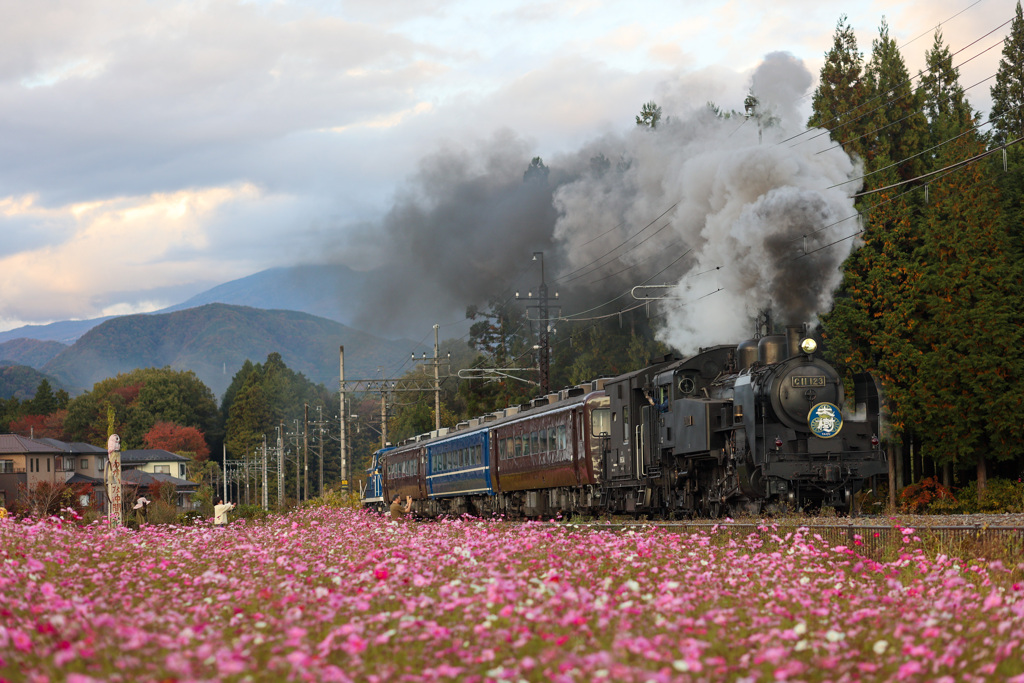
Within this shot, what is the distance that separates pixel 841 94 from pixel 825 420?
29003 mm

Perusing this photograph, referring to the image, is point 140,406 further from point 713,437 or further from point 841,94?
point 713,437

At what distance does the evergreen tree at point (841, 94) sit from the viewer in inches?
1714

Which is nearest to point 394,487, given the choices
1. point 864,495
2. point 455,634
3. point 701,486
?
point 864,495

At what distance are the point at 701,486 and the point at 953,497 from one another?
55.5ft

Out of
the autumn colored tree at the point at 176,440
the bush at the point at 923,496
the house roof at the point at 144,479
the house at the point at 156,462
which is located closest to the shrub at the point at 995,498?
the bush at the point at 923,496

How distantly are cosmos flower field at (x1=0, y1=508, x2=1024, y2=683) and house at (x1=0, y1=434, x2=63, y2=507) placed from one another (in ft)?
260

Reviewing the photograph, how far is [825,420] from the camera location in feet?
63.5

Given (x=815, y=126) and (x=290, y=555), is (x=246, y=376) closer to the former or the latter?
(x=815, y=126)

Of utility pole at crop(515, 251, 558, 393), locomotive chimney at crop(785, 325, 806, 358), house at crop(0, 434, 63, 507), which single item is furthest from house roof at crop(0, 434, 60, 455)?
locomotive chimney at crop(785, 325, 806, 358)

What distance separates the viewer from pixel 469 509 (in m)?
38.2

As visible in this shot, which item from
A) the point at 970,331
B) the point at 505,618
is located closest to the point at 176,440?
the point at 970,331

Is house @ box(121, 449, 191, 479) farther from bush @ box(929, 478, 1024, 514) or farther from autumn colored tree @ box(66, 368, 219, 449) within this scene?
bush @ box(929, 478, 1024, 514)

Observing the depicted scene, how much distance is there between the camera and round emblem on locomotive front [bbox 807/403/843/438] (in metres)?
19.2

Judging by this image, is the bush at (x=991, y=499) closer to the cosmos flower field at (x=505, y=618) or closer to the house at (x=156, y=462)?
the cosmos flower field at (x=505, y=618)
